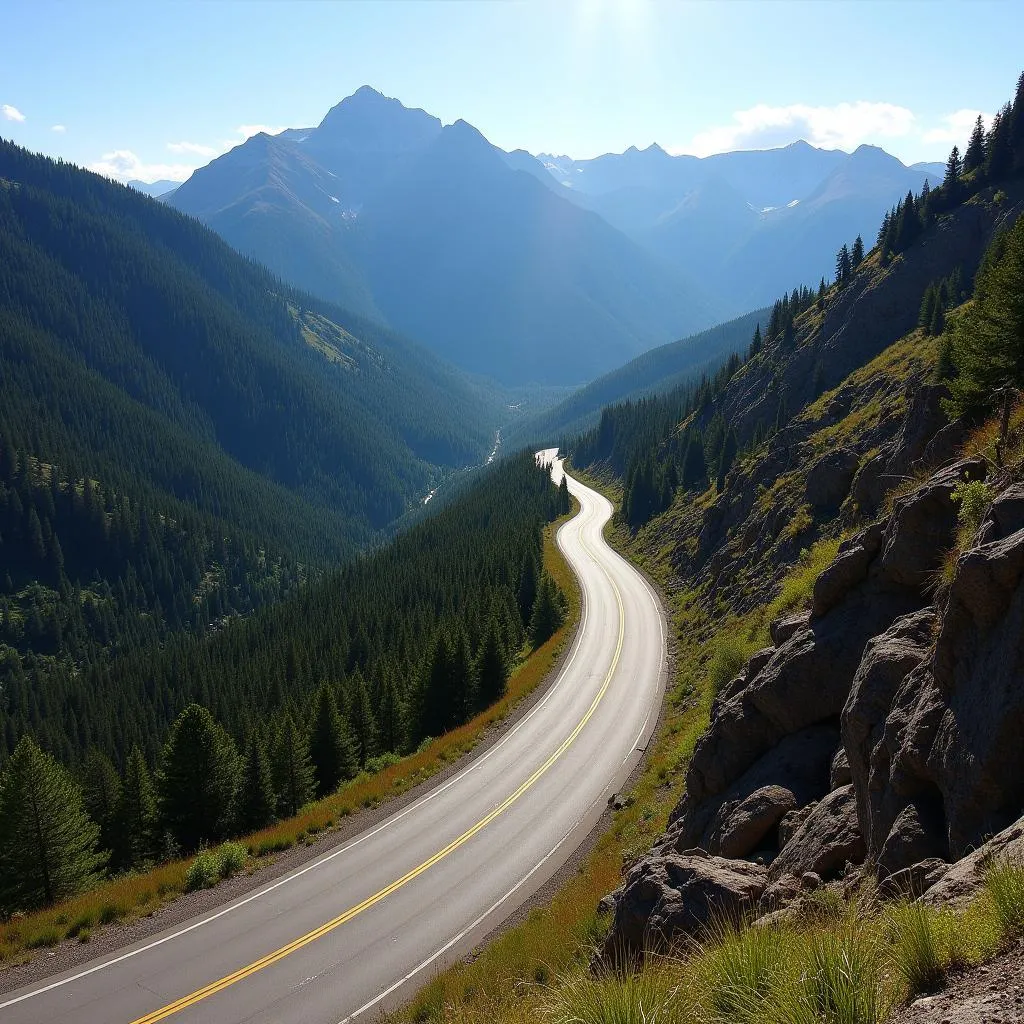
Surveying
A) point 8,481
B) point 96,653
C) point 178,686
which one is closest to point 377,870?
point 178,686

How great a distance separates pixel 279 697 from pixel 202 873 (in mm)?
57989

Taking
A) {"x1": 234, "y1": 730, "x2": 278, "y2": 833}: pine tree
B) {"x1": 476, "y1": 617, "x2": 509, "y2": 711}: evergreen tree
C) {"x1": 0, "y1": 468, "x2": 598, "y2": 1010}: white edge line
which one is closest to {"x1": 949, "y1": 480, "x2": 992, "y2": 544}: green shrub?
{"x1": 0, "y1": 468, "x2": 598, "y2": 1010}: white edge line

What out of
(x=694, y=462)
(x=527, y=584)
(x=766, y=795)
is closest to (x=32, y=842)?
(x=766, y=795)

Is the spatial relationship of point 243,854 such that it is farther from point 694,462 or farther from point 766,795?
point 694,462

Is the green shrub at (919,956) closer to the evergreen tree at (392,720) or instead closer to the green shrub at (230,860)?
the green shrub at (230,860)

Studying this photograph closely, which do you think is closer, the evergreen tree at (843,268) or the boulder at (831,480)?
the boulder at (831,480)

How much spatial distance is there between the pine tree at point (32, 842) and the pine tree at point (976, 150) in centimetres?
11825

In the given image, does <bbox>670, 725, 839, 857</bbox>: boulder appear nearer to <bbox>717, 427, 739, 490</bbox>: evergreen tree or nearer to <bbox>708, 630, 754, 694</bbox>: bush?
<bbox>708, 630, 754, 694</bbox>: bush

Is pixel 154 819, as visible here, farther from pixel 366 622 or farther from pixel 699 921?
pixel 366 622

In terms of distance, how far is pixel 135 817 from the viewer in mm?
39156

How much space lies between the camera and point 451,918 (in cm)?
2155

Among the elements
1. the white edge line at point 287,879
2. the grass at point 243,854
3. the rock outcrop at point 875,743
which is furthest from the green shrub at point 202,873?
the rock outcrop at point 875,743

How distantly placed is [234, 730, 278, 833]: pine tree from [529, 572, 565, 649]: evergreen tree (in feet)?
101

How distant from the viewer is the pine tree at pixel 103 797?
40.5 metres
